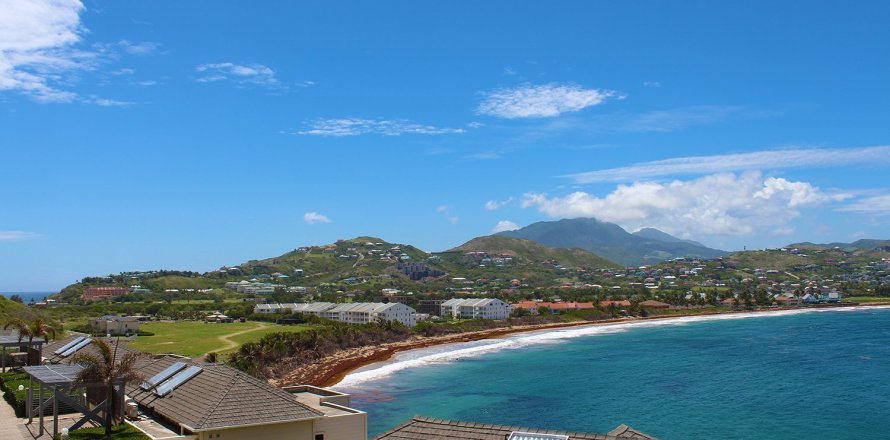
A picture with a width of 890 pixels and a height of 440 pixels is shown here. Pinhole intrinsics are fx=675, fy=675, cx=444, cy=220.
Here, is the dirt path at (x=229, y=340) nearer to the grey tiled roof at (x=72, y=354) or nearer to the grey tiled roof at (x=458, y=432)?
the grey tiled roof at (x=72, y=354)

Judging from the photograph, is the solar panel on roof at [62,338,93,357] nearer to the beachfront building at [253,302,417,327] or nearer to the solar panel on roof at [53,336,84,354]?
the solar panel on roof at [53,336,84,354]

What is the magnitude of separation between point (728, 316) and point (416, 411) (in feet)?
345

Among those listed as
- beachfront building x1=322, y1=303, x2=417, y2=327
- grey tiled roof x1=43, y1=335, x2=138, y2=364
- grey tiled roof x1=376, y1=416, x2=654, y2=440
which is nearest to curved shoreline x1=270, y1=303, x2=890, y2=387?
beachfront building x1=322, y1=303, x2=417, y2=327

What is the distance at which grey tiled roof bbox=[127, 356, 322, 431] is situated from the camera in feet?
56.7

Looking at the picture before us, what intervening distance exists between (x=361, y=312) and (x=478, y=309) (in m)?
22.5

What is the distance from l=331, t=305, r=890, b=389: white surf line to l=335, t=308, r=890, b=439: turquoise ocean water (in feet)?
0.82

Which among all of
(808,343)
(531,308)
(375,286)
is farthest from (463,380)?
(375,286)

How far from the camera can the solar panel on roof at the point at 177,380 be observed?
20.5 meters

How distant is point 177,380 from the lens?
68.4ft

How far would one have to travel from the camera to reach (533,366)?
6206 centimetres

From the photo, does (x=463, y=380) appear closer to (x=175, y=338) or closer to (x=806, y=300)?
(x=175, y=338)

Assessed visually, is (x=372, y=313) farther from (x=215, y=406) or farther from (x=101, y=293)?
(x=215, y=406)

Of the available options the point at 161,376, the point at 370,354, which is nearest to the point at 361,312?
the point at 370,354

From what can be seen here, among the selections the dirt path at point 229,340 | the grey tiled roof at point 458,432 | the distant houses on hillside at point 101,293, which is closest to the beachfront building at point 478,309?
the dirt path at point 229,340
